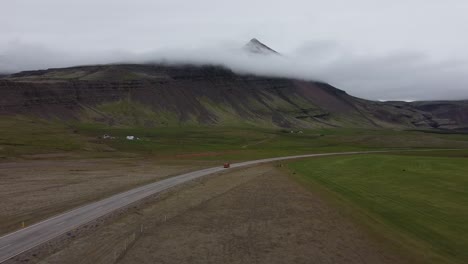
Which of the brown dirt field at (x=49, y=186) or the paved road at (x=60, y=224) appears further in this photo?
the brown dirt field at (x=49, y=186)

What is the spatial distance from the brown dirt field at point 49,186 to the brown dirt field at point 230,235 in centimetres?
792

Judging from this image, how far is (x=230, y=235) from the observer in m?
31.5

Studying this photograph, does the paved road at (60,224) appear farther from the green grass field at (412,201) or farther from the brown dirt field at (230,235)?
the green grass field at (412,201)

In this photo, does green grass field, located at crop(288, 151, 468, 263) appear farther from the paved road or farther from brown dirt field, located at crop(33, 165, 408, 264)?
the paved road

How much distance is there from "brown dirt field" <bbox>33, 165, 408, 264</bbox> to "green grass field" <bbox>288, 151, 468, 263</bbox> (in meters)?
2.49

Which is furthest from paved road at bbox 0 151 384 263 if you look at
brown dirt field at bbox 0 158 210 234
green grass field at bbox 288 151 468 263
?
green grass field at bbox 288 151 468 263

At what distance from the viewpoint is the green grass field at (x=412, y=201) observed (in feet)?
95.5

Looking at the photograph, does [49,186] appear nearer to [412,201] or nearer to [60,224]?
[60,224]

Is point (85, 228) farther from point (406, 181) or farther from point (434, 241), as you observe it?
point (406, 181)

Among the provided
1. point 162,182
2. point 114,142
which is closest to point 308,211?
point 162,182

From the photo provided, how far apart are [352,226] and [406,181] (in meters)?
28.3

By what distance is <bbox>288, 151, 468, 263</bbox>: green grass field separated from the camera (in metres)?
29.1

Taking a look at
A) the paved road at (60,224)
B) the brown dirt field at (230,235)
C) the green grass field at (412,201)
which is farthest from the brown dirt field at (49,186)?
the green grass field at (412,201)

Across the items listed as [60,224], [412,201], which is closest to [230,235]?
[60,224]
